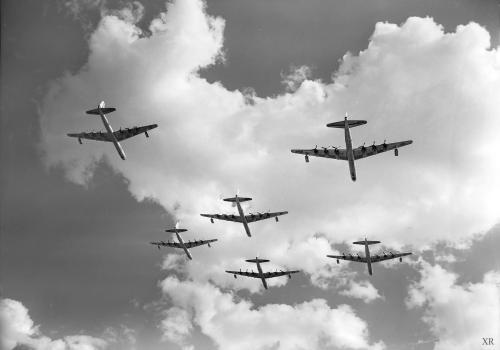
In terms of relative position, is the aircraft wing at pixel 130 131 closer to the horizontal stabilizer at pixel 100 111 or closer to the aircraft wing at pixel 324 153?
the horizontal stabilizer at pixel 100 111

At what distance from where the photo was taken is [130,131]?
67688 millimetres

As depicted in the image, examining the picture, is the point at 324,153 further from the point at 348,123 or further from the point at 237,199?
the point at 237,199

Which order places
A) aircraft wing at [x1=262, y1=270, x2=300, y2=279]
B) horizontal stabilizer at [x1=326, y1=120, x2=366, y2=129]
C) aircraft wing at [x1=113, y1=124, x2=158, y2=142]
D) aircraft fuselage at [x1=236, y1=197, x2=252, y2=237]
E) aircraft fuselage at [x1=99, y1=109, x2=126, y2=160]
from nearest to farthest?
horizontal stabilizer at [x1=326, y1=120, x2=366, y2=129] < aircraft fuselage at [x1=99, y1=109, x2=126, y2=160] < aircraft wing at [x1=113, y1=124, x2=158, y2=142] < aircraft fuselage at [x1=236, y1=197, x2=252, y2=237] < aircraft wing at [x1=262, y1=270, x2=300, y2=279]

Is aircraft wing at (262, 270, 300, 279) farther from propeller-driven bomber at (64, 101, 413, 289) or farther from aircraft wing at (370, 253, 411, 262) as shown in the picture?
aircraft wing at (370, 253, 411, 262)

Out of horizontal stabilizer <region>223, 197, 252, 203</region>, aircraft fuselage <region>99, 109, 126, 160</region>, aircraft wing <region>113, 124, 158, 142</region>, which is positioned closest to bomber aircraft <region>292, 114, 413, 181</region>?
horizontal stabilizer <region>223, 197, 252, 203</region>

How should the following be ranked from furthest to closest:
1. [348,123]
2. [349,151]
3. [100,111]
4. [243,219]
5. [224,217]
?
[224,217], [243,219], [349,151], [100,111], [348,123]

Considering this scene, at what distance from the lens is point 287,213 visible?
8894cm

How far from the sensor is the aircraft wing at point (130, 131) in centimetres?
6694

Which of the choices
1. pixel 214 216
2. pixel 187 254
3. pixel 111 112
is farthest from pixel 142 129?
pixel 187 254

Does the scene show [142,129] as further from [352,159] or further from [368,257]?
[368,257]

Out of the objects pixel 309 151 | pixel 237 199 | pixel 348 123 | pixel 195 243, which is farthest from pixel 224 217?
pixel 348 123

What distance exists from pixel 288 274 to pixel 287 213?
18.0 m

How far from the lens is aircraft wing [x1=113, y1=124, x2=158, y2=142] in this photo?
66.9 m

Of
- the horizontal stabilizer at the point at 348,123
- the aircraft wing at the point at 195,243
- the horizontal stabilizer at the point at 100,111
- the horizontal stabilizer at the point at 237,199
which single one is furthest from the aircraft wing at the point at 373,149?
the aircraft wing at the point at 195,243
